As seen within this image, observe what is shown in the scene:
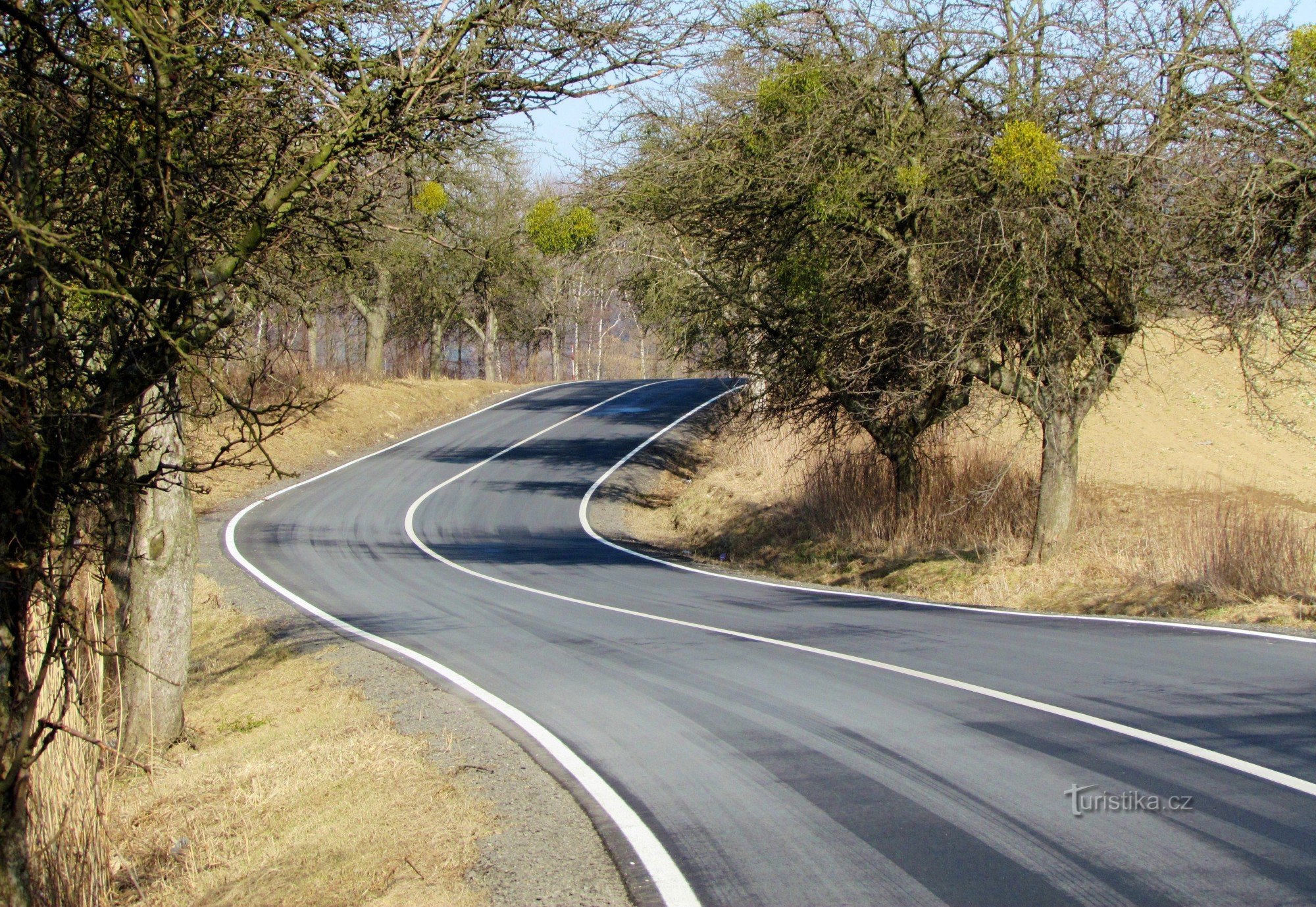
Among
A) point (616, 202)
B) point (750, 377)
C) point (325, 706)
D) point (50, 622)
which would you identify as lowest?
point (325, 706)

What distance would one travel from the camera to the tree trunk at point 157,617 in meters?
8.66

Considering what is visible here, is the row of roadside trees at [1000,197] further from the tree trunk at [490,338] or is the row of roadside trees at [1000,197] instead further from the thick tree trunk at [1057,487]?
the tree trunk at [490,338]

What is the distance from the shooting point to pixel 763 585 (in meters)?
15.8

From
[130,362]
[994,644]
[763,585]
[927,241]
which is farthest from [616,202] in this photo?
[130,362]

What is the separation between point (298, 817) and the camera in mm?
6223

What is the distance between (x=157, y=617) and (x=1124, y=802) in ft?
24.5

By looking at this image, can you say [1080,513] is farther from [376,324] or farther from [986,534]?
[376,324]

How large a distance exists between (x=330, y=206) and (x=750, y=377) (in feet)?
45.7

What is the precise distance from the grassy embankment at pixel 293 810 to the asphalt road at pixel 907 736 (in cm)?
103

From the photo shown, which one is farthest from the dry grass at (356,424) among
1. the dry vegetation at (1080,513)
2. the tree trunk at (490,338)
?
the dry vegetation at (1080,513)

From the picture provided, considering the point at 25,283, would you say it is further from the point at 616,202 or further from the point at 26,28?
the point at 616,202

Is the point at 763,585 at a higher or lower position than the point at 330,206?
lower

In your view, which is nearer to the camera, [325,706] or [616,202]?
[325,706]

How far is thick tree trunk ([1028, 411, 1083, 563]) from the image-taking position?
1518 cm
